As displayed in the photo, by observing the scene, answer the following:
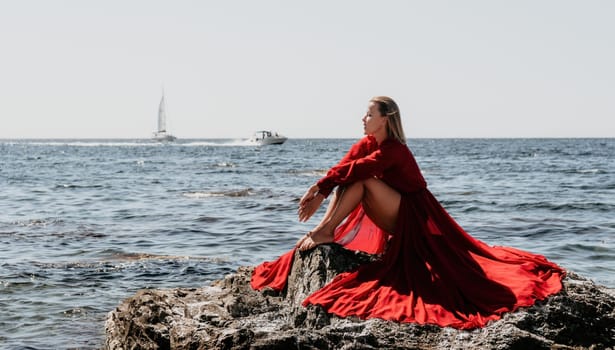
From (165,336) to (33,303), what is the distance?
14.2ft

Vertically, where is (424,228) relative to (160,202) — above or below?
above

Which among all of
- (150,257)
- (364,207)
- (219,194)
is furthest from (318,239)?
(219,194)

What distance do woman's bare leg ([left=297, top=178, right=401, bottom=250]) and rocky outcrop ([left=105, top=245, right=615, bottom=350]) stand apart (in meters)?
0.12

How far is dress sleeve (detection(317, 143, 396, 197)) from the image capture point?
602 cm

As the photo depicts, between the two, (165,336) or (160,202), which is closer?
(165,336)

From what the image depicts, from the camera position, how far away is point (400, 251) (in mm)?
6152

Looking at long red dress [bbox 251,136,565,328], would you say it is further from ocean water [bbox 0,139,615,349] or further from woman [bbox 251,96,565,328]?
ocean water [bbox 0,139,615,349]

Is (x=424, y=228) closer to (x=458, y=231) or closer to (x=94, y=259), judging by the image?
(x=458, y=231)

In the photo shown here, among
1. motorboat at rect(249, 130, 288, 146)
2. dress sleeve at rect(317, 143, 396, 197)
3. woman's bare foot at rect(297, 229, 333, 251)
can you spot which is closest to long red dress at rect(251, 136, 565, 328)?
dress sleeve at rect(317, 143, 396, 197)

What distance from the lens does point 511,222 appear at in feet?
57.5

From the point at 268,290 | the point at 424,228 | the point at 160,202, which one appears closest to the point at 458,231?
the point at 424,228
